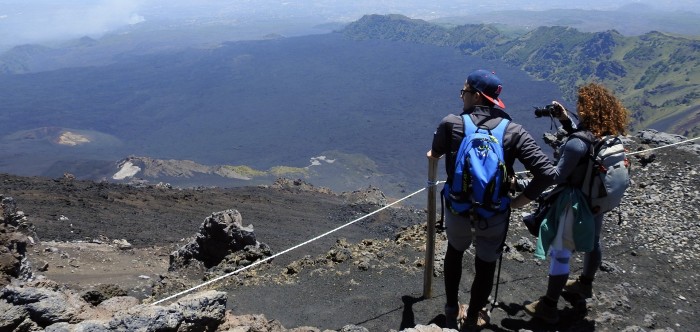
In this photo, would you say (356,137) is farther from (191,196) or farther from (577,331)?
(577,331)

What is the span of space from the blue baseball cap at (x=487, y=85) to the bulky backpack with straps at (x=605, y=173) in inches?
34.9

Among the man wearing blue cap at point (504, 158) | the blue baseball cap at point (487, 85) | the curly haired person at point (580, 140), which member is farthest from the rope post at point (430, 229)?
the curly haired person at point (580, 140)

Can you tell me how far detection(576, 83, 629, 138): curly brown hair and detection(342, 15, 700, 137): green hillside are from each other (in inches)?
3387

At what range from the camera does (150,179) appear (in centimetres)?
4569

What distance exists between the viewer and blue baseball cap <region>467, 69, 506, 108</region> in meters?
3.94

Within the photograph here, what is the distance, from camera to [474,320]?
14.1ft

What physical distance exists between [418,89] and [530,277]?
128 meters

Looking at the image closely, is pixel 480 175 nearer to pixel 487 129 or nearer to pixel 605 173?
pixel 487 129

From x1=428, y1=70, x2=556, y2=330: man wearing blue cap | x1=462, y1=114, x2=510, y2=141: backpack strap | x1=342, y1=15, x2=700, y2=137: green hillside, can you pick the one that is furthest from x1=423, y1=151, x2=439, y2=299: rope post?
x1=342, y1=15, x2=700, y2=137: green hillside

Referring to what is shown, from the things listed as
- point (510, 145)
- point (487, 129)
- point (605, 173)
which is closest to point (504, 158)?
point (510, 145)

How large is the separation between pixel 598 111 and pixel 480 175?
4.14 ft

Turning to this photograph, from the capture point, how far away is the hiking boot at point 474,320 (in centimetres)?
431

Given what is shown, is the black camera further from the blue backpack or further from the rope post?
the rope post

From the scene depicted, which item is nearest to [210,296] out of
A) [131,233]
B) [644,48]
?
[131,233]
